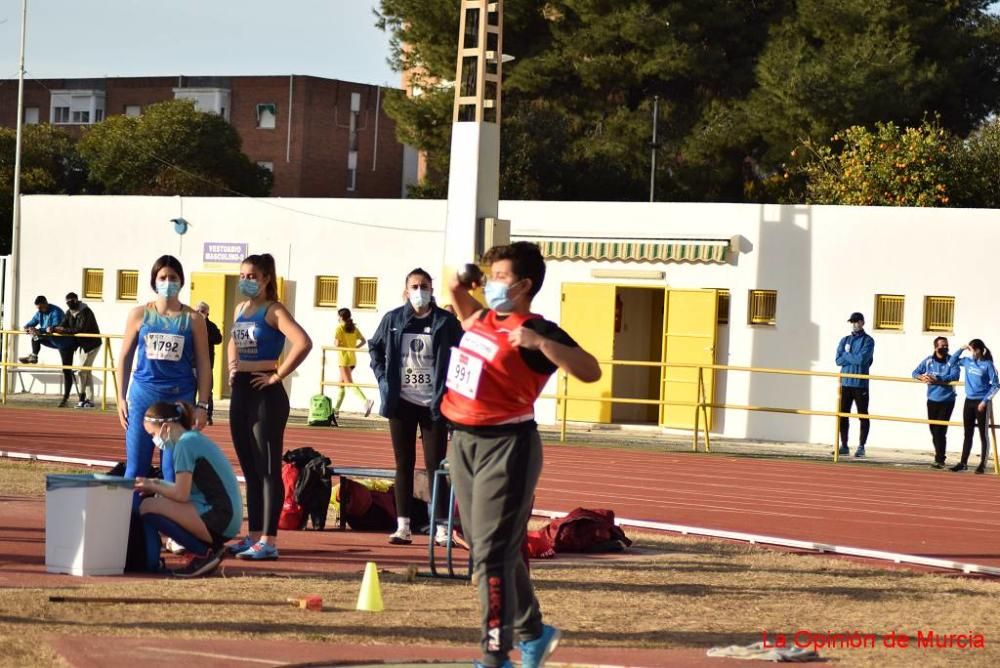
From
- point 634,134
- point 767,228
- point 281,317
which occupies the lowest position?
point 281,317

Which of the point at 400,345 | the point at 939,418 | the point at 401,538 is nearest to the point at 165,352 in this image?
the point at 400,345

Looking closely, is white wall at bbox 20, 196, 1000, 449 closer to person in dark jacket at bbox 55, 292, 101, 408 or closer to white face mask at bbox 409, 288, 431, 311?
person in dark jacket at bbox 55, 292, 101, 408

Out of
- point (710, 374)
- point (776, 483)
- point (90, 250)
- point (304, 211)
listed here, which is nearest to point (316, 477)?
point (776, 483)

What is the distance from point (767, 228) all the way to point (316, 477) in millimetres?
15025

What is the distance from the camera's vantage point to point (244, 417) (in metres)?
10.5

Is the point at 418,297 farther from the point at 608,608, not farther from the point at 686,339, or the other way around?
the point at 686,339

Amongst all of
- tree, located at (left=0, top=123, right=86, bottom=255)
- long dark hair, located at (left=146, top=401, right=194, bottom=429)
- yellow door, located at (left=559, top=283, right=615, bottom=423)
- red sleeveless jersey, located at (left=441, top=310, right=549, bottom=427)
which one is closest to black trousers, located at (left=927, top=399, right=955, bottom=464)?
yellow door, located at (left=559, top=283, right=615, bottom=423)

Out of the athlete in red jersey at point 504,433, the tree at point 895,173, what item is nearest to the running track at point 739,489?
the athlete in red jersey at point 504,433

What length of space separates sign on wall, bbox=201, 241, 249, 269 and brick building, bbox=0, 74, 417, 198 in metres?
40.5

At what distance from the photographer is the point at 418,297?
11.0 metres

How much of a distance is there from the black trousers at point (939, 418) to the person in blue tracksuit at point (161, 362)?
45.4 ft

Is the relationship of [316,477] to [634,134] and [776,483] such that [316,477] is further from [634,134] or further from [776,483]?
[634,134]

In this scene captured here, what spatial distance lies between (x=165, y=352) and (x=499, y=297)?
402cm

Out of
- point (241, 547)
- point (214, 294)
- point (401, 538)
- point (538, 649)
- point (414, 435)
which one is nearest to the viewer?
point (538, 649)
